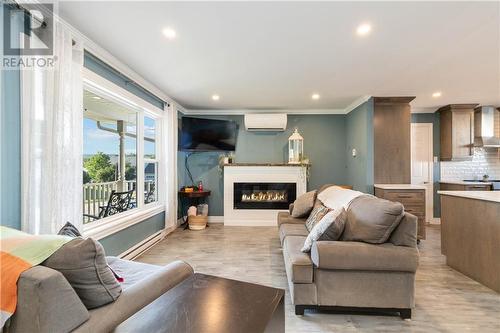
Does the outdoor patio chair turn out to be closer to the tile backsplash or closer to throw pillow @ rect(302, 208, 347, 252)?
throw pillow @ rect(302, 208, 347, 252)

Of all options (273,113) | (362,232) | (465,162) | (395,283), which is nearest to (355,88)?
(273,113)

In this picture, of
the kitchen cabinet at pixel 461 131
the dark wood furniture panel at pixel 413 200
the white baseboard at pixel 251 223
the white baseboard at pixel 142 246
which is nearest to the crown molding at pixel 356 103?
the dark wood furniture panel at pixel 413 200

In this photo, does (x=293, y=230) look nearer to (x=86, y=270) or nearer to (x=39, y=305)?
(x=86, y=270)

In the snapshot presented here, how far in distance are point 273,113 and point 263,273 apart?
346cm

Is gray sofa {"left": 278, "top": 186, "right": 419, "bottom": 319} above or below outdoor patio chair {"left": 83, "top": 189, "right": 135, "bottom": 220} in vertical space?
below

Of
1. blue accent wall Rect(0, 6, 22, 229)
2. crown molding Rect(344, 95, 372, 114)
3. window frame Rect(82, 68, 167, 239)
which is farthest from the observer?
crown molding Rect(344, 95, 372, 114)

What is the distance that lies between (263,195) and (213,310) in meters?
4.30

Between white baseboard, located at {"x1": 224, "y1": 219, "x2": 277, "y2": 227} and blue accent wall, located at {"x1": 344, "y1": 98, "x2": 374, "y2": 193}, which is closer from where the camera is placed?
blue accent wall, located at {"x1": 344, "y1": 98, "x2": 374, "y2": 193}

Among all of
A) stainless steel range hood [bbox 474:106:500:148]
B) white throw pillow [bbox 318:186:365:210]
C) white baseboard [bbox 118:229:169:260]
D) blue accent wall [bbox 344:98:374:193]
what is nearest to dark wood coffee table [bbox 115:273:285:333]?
white throw pillow [bbox 318:186:365:210]

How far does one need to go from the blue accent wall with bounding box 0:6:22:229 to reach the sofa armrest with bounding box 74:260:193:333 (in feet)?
3.71

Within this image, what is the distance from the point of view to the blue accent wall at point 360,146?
4.18 meters

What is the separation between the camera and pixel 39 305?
0.89 meters

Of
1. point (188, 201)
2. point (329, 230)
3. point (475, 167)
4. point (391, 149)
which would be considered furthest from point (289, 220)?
point (475, 167)

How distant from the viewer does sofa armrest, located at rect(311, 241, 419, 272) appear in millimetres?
1881
